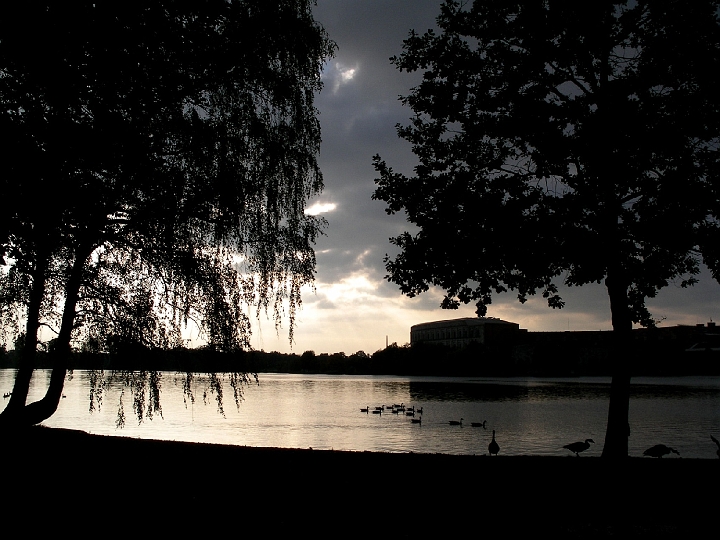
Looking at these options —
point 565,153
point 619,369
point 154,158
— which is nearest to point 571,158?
point 565,153

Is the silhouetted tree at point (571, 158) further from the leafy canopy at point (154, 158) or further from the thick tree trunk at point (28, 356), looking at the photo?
the thick tree trunk at point (28, 356)

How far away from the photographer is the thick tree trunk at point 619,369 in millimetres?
14844

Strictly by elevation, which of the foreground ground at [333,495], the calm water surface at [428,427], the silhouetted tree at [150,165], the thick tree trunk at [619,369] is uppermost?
the silhouetted tree at [150,165]

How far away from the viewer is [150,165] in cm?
1087

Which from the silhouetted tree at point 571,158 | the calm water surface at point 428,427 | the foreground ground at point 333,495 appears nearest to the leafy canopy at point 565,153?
the silhouetted tree at point 571,158

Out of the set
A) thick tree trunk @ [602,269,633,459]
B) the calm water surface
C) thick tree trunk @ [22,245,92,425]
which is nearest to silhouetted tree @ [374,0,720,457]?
thick tree trunk @ [602,269,633,459]

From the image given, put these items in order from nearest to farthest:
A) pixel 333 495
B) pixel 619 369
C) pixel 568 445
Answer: pixel 333 495 → pixel 619 369 → pixel 568 445

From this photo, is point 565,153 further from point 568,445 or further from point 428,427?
point 428,427

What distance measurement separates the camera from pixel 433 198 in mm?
15789

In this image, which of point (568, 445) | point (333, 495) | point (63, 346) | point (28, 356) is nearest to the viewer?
point (333, 495)

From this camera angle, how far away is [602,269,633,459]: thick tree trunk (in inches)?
584

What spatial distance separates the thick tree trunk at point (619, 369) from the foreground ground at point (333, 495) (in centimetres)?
150

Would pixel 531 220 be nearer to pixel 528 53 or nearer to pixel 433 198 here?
pixel 433 198

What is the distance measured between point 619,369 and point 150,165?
39.8ft
